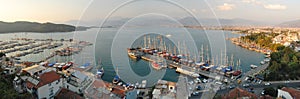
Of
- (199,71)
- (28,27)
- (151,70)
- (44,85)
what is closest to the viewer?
(44,85)

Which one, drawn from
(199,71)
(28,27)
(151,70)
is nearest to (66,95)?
(151,70)

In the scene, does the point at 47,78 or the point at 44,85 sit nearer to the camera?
the point at 44,85

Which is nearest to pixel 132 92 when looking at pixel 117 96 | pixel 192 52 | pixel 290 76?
pixel 117 96

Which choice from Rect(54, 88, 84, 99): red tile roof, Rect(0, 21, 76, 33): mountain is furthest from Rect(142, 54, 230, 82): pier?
Rect(0, 21, 76, 33): mountain

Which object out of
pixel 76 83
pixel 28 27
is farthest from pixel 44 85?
pixel 28 27

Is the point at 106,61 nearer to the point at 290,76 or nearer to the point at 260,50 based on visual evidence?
the point at 290,76

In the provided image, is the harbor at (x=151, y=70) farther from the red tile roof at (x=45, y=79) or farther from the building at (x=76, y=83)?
the red tile roof at (x=45, y=79)

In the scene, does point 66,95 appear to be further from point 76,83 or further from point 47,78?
point 76,83

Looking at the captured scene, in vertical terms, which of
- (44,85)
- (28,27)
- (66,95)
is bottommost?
(66,95)

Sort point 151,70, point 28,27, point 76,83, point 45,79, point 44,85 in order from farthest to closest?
point 28,27
point 151,70
point 76,83
point 45,79
point 44,85

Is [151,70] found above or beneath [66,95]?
beneath
